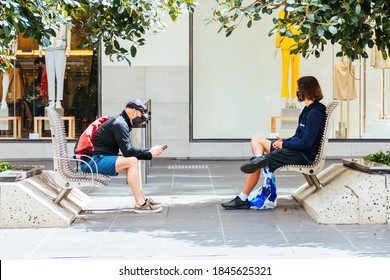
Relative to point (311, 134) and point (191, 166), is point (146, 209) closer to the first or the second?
point (311, 134)

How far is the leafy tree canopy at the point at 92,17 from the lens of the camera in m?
8.30

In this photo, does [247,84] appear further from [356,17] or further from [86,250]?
[86,250]

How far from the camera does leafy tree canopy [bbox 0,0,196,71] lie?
8.30 metres

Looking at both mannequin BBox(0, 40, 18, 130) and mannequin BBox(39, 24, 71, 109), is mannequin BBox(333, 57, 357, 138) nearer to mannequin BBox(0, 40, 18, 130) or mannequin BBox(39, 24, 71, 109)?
mannequin BBox(39, 24, 71, 109)

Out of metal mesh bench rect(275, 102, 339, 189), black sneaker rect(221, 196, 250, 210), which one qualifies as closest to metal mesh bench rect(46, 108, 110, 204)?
black sneaker rect(221, 196, 250, 210)

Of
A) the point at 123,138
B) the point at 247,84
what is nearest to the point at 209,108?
the point at 247,84

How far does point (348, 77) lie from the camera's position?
17.3 meters

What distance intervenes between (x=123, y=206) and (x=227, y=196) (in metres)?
1.64

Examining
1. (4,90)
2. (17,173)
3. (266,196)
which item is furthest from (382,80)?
(17,173)

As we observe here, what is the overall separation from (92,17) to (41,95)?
7.35 meters

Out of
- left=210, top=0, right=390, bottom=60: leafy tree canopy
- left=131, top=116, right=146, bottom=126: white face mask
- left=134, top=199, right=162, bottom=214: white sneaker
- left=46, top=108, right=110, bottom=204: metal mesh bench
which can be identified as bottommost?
left=134, top=199, right=162, bottom=214: white sneaker

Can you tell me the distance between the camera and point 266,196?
991 cm

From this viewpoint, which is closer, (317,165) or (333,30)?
(333,30)

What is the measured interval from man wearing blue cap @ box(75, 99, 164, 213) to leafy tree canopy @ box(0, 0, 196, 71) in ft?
2.61
